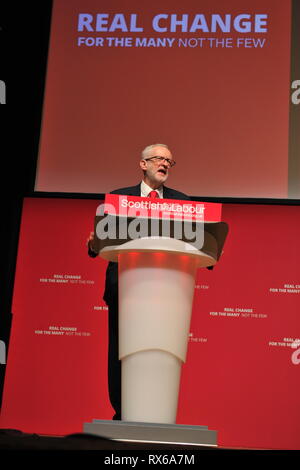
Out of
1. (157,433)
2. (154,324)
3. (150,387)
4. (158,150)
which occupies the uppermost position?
(158,150)

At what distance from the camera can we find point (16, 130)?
14.5ft

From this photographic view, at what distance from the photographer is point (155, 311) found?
69.2 inches

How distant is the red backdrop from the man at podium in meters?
1.17

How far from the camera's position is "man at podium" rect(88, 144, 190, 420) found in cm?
272

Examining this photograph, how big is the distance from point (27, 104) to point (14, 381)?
6.25 feet

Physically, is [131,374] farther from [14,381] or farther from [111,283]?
[14,381]

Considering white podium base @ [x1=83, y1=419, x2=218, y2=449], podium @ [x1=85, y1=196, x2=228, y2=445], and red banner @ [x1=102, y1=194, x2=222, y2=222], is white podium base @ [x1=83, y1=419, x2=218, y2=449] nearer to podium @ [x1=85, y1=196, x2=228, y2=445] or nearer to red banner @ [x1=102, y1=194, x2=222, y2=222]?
podium @ [x1=85, y1=196, x2=228, y2=445]

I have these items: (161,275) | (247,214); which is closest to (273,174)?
(247,214)

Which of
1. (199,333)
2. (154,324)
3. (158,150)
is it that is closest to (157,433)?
(154,324)

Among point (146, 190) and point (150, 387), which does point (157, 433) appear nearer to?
point (150, 387)

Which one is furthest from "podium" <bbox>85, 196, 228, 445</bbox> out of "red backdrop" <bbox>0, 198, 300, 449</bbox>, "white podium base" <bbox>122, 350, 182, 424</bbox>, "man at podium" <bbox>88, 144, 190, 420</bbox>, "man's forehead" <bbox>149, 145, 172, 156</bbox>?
"red backdrop" <bbox>0, 198, 300, 449</bbox>

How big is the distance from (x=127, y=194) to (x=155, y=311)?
1448mm

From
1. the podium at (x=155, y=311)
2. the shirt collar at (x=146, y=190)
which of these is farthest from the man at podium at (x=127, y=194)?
the podium at (x=155, y=311)

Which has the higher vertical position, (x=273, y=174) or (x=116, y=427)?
(x=273, y=174)
